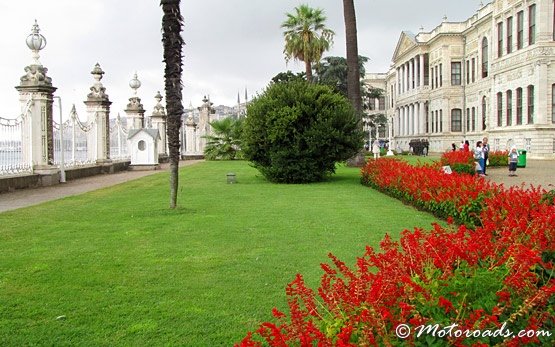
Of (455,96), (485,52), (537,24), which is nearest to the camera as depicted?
(537,24)

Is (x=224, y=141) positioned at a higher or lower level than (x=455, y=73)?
lower

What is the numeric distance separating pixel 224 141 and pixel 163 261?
1301 inches

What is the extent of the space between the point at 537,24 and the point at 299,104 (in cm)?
2467

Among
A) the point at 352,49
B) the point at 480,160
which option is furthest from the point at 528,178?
the point at 352,49

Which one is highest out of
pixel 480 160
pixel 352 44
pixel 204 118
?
pixel 352 44

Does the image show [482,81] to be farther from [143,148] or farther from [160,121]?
[143,148]

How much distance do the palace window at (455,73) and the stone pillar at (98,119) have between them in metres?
44.4

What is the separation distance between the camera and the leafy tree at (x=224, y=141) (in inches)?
1539

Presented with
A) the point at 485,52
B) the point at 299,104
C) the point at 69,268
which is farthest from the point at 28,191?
the point at 485,52

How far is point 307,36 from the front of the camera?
3844cm

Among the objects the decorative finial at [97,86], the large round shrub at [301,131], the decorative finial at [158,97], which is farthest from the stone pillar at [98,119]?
the decorative finial at [158,97]

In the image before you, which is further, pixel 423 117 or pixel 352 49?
pixel 423 117

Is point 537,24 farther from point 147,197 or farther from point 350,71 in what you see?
point 147,197

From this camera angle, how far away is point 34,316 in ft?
15.5
